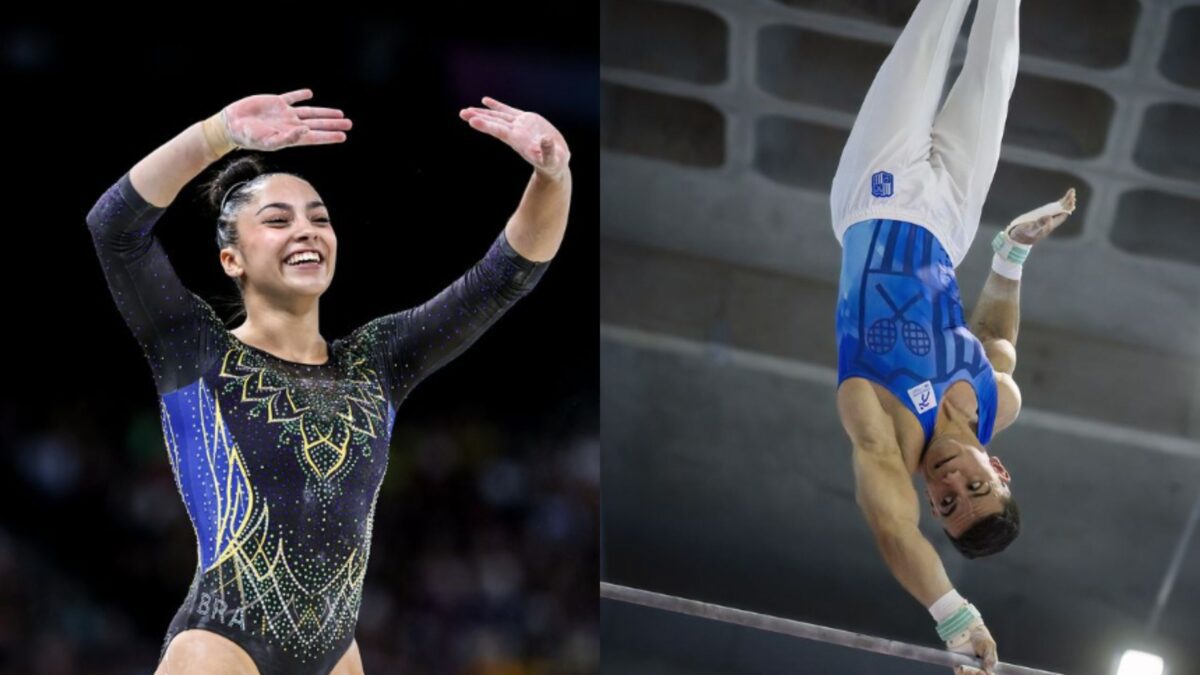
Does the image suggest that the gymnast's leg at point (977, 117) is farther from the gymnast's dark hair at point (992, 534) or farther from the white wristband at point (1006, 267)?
the gymnast's dark hair at point (992, 534)

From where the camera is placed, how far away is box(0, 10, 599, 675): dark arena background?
14.8 ft

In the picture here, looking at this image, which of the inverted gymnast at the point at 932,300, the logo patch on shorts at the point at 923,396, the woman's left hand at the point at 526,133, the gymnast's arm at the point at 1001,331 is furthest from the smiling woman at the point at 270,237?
the gymnast's arm at the point at 1001,331

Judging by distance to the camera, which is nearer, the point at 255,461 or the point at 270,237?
the point at 255,461

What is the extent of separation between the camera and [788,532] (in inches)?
202

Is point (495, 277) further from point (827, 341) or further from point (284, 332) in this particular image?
point (827, 341)

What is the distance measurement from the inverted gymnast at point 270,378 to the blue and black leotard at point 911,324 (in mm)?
938

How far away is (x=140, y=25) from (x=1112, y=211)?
2772 mm

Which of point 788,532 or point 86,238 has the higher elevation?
point 86,238

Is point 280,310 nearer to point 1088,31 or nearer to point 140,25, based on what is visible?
point 140,25

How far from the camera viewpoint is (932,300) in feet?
15.9

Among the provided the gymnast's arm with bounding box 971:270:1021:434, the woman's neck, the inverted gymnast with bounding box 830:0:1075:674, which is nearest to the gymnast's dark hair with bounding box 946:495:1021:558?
the inverted gymnast with bounding box 830:0:1075:674

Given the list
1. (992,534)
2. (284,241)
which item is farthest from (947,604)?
(284,241)

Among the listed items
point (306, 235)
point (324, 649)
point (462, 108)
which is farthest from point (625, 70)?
point (324, 649)

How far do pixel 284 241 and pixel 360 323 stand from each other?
31 cm
